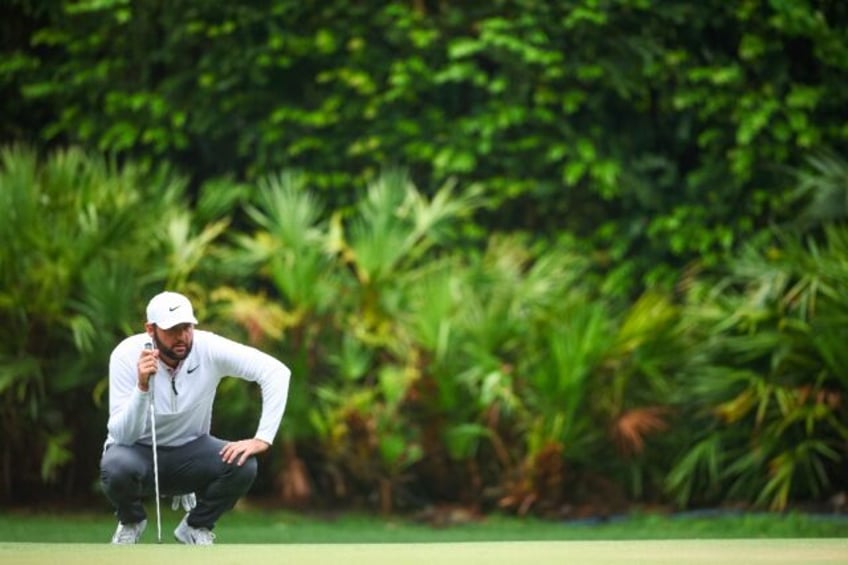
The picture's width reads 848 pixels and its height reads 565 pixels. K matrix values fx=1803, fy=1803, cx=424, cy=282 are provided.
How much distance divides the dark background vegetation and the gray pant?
262cm

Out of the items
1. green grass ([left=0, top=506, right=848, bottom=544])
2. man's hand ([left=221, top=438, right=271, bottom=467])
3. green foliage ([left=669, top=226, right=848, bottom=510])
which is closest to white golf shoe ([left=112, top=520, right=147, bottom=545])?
man's hand ([left=221, top=438, right=271, bottom=467])

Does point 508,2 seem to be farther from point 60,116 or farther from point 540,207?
point 60,116

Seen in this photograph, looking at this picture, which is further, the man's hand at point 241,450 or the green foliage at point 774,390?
the green foliage at point 774,390

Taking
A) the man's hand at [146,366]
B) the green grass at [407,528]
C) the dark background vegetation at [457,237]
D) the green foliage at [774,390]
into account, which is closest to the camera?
the man's hand at [146,366]

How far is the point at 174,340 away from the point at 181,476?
0.78m

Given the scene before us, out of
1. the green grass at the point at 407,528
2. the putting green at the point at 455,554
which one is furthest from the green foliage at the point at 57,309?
the putting green at the point at 455,554

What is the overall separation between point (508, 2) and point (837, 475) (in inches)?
177

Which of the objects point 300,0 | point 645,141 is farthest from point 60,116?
point 645,141

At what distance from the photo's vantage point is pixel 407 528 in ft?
34.0

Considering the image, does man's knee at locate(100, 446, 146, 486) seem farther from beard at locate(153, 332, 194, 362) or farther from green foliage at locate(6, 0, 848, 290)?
green foliage at locate(6, 0, 848, 290)

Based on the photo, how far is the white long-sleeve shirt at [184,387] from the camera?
7609mm

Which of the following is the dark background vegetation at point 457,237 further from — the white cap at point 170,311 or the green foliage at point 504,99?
the white cap at point 170,311

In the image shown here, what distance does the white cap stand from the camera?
292 inches

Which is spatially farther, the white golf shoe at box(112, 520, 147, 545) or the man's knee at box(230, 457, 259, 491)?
the man's knee at box(230, 457, 259, 491)
